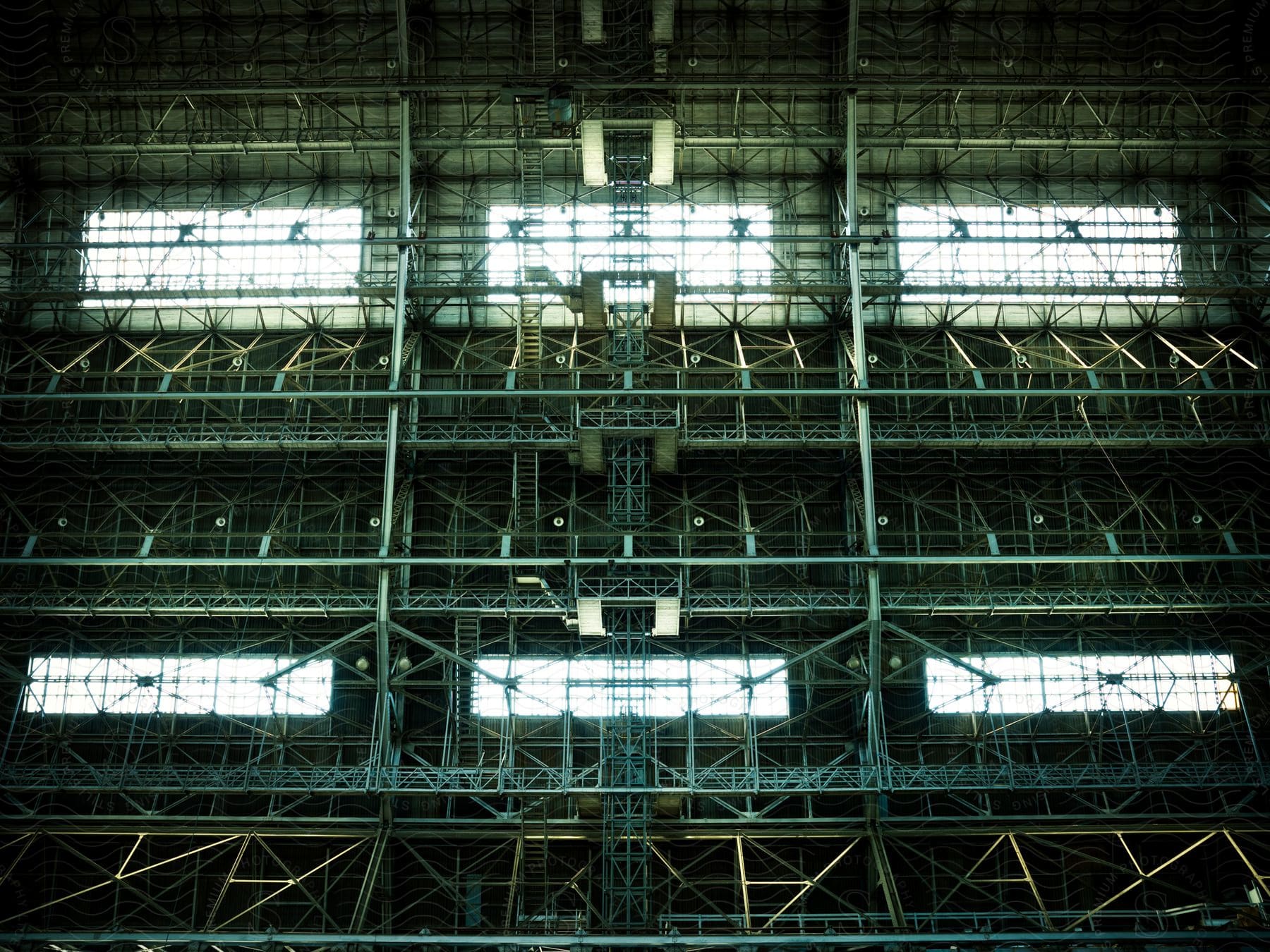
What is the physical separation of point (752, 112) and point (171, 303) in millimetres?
14951

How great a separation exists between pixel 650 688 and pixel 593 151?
11991 mm

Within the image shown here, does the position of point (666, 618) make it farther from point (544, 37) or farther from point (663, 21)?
point (544, 37)

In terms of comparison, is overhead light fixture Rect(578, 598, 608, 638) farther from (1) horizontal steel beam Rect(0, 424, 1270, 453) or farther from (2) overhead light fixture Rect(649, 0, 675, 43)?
(2) overhead light fixture Rect(649, 0, 675, 43)

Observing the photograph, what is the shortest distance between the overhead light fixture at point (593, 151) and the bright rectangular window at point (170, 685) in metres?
12.7

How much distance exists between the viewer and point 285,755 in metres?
28.3

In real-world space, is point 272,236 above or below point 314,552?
above

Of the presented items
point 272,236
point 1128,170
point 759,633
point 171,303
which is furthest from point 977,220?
point 171,303

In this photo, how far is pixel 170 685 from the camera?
28516mm

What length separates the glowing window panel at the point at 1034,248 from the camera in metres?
30.7

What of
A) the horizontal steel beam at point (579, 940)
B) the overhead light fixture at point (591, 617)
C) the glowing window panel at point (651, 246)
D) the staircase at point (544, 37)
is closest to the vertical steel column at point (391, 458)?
the glowing window panel at point (651, 246)

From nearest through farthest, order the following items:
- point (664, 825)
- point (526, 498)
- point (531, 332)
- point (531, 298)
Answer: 1. point (664, 825)
2. point (526, 498)
3. point (531, 332)
4. point (531, 298)

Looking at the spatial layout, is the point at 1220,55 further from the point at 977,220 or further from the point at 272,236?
the point at 272,236

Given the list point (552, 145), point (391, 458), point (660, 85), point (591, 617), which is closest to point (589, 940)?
point (591, 617)

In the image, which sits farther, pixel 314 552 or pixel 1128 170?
pixel 1128 170
